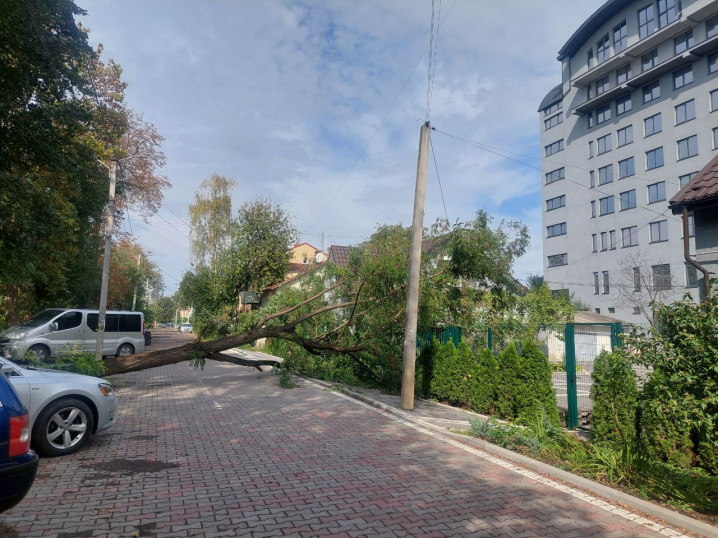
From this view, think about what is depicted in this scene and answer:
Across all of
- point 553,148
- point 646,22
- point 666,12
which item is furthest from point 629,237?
point 666,12

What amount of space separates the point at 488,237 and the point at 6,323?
21345 millimetres

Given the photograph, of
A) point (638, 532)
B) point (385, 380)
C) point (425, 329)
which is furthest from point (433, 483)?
point (385, 380)

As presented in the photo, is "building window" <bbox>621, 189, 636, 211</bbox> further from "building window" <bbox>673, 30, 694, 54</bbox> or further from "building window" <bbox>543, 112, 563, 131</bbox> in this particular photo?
"building window" <bbox>543, 112, 563, 131</bbox>

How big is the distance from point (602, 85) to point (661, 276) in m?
20.0

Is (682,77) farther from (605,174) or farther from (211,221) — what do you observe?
(211,221)

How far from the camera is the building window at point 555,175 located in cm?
5062

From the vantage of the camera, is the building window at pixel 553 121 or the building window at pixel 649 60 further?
the building window at pixel 553 121

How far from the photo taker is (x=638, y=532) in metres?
4.52

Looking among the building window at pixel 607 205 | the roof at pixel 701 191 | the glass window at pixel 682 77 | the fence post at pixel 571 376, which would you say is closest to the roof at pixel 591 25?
the glass window at pixel 682 77

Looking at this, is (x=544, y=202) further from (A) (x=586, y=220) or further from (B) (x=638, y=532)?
(B) (x=638, y=532)

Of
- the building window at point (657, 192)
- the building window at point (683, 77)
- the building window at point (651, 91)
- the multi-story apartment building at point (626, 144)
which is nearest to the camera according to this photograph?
the multi-story apartment building at point (626, 144)

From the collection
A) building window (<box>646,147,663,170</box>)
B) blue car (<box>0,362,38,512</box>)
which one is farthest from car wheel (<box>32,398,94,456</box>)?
building window (<box>646,147,663,170</box>)

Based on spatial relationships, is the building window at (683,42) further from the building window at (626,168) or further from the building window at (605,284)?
the building window at (605,284)

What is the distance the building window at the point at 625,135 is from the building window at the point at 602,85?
4.15 metres
